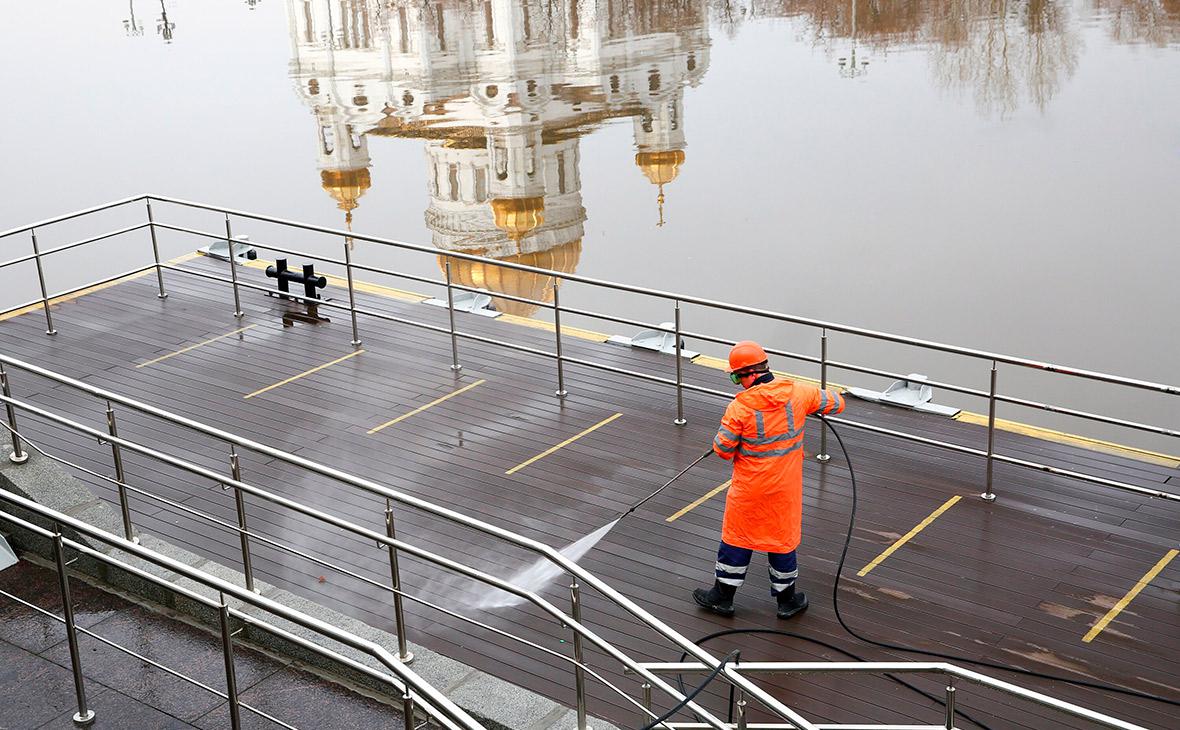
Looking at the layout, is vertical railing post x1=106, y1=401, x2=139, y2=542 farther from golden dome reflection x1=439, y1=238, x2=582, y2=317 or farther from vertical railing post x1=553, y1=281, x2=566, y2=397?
golden dome reflection x1=439, y1=238, x2=582, y2=317

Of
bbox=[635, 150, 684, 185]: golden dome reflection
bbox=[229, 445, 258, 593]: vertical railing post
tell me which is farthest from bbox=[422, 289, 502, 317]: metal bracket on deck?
bbox=[635, 150, 684, 185]: golden dome reflection

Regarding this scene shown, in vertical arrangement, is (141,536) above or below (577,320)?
above

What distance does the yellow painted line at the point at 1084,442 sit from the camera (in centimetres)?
1023

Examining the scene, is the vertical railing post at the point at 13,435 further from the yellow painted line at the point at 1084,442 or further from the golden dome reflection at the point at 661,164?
the golden dome reflection at the point at 661,164

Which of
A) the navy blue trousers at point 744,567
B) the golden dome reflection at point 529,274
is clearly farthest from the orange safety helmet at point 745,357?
the golden dome reflection at point 529,274

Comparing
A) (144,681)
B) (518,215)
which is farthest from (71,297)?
(518,215)

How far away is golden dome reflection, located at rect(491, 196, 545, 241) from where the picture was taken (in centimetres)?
5388

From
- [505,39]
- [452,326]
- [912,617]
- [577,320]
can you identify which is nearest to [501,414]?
[452,326]

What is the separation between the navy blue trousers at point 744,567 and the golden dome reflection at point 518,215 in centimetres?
4607

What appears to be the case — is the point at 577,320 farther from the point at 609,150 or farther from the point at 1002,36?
the point at 1002,36

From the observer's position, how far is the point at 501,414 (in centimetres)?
1142

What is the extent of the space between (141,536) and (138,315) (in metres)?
6.03

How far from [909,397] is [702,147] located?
4940cm

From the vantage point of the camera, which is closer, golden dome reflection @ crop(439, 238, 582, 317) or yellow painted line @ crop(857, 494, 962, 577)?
yellow painted line @ crop(857, 494, 962, 577)
